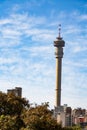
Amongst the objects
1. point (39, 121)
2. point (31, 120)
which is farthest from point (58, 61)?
point (31, 120)

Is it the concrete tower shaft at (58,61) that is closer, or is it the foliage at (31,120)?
the foliage at (31,120)

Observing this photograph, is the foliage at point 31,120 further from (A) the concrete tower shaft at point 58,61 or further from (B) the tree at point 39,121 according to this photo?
(A) the concrete tower shaft at point 58,61

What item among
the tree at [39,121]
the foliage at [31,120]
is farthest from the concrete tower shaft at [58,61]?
the tree at [39,121]

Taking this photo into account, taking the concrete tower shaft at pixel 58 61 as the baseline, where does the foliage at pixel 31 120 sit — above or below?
below

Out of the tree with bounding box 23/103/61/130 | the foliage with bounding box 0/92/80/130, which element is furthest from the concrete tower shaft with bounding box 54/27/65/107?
the tree with bounding box 23/103/61/130

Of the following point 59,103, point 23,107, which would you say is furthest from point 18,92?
point 59,103

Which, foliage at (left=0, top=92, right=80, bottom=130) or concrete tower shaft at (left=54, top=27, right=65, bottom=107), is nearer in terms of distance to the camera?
foliage at (left=0, top=92, right=80, bottom=130)

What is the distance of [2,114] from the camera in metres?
55.8

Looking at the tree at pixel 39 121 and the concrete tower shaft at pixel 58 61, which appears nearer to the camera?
the tree at pixel 39 121

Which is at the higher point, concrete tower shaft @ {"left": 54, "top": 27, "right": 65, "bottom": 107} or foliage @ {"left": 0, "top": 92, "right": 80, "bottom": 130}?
concrete tower shaft @ {"left": 54, "top": 27, "right": 65, "bottom": 107}

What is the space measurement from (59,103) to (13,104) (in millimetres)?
117507

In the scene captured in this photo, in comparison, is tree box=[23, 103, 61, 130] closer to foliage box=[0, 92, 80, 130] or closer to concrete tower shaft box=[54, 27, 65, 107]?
foliage box=[0, 92, 80, 130]

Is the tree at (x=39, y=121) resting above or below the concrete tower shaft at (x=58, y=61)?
below

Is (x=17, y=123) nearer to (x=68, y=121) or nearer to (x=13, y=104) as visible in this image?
(x=13, y=104)
